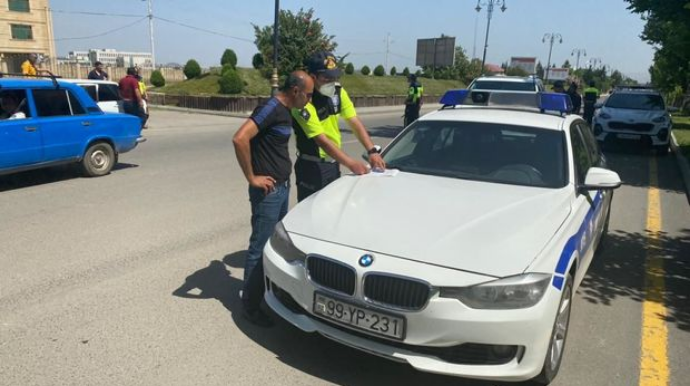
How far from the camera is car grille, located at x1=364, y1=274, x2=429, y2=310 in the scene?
2.69 meters

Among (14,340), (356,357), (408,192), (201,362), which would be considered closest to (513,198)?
(408,192)

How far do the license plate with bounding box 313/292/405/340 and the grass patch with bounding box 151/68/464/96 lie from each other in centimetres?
2710

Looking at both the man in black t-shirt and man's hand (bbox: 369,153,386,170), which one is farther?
man's hand (bbox: 369,153,386,170)

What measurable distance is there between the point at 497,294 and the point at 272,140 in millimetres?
1780

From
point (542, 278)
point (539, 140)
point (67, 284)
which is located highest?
point (539, 140)

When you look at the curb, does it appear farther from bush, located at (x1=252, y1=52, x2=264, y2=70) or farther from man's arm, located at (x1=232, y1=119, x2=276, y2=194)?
bush, located at (x1=252, y1=52, x2=264, y2=70)

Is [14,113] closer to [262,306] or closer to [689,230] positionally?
[262,306]

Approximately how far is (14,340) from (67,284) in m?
0.95

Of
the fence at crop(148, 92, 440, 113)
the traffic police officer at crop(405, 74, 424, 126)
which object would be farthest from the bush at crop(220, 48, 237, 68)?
the traffic police officer at crop(405, 74, 424, 126)

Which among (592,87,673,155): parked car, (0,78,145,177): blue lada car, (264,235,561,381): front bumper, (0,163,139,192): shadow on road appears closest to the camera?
(264,235,561,381): front bumper

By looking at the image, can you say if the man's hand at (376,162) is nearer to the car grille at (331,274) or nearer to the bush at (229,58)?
the car grille at (331,274)

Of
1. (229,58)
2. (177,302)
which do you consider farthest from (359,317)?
(229,58)

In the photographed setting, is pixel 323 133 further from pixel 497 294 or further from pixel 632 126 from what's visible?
pixel 632 126

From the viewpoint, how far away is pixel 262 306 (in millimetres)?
4059
